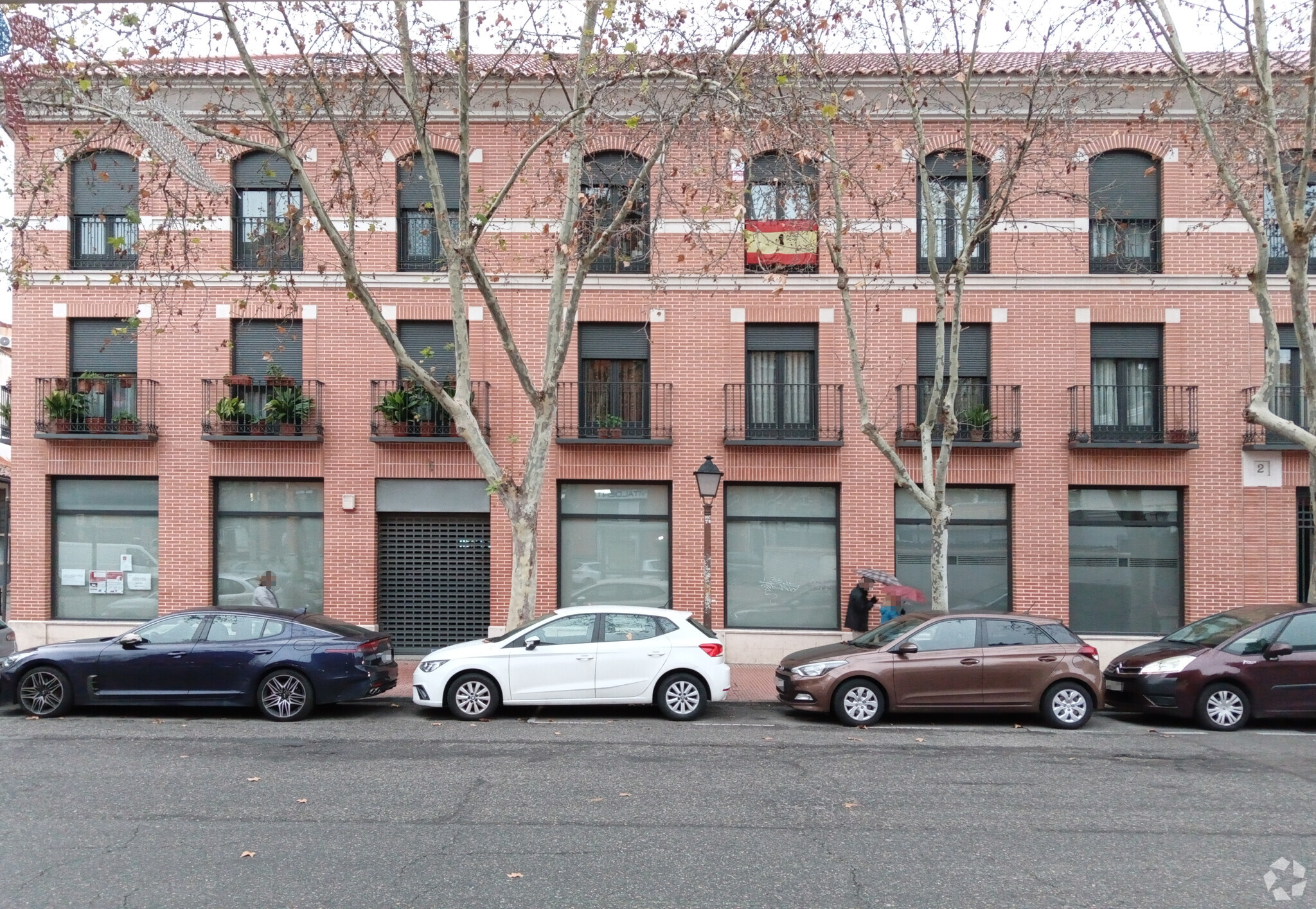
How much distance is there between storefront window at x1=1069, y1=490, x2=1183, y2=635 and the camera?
631 inches

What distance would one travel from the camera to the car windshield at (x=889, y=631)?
37.7ft

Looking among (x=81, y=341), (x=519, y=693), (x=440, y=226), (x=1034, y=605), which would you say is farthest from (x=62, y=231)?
(x=1034, y=605)

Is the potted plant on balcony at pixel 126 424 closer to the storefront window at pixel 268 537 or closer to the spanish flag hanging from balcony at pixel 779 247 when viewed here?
the storefront window at pixel 268 537

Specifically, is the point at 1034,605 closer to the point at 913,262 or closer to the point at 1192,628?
the point at 1192,628

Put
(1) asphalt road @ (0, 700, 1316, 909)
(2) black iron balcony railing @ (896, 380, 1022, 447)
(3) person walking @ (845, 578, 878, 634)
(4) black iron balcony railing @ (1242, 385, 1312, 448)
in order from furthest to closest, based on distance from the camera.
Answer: (2) black iron balcony railing @ (896, 380, 1022, 447) → (4) black iron balcony railing @ (1242, 385, 1312, 448) → (3) person walking @ (845, 578, 878, 634) → (1) asphalt road @ (0, 700, 1316, 909)

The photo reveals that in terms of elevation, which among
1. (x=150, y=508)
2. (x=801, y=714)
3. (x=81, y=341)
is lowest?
(x=801, y=714)

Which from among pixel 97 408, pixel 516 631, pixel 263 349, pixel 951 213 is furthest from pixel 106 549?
pixel 951 213

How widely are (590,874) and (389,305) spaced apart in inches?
476

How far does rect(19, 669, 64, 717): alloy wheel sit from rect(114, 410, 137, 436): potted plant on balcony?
5.74 metres

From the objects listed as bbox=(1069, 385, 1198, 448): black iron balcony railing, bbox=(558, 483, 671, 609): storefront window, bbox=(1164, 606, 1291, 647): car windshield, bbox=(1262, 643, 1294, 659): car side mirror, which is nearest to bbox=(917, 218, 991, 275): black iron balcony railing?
bbox=(1069, 385, 1198, 448): black iron balcony railing

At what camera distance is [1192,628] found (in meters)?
12.1

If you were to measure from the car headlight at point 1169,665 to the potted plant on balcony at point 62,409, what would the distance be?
52.8 feet

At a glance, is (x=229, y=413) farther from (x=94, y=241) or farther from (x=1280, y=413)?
(x=1280, y=413)

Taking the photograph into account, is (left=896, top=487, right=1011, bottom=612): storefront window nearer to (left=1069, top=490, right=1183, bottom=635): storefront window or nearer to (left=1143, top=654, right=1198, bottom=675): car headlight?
(left=1069, top=490, right=1183, bottom=635): storefront window
